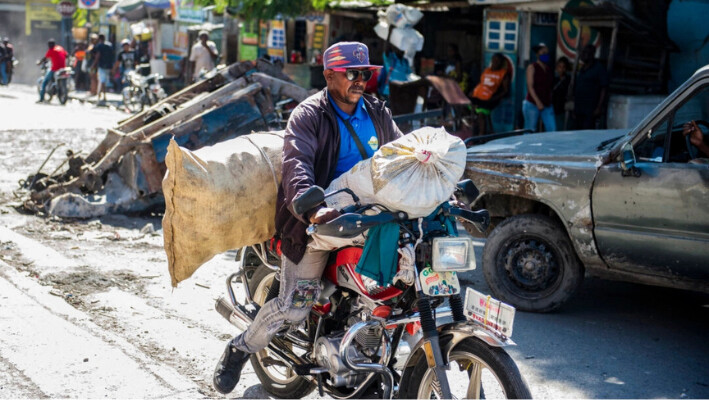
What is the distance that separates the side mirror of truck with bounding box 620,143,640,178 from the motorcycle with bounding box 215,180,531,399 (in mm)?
2004

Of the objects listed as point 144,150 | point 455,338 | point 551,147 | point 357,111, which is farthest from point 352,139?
point 144,150

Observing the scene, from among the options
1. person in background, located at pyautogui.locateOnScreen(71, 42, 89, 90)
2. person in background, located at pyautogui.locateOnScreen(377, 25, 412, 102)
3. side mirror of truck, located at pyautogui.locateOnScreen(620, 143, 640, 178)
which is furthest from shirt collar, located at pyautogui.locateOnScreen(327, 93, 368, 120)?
person in background, located at pyautogui.locateOnScreen(71, 42, 89, 90)

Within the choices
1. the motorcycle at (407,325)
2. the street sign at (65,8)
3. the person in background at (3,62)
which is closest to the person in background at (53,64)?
the street sign at (65,8)

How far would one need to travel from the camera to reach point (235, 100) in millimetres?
9836

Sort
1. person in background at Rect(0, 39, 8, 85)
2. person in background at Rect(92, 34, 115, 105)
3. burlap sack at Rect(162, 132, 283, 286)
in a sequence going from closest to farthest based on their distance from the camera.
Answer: burlap sack at Rect(162, 132, 283, 286), person in background at Rect(92, 34, 115, 105), person in background at Rect(0, 39, 8, 85)

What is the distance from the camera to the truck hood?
622cm

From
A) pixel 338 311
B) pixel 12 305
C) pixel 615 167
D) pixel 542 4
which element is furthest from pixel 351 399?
pixel 542 4

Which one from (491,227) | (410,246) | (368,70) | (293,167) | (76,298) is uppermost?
(368,70)

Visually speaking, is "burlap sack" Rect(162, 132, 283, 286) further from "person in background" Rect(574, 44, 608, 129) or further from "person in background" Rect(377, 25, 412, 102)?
"person in background" Rect(377, 25, 412, 102)

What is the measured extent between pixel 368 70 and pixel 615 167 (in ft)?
8.12

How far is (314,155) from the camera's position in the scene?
4.02 meters

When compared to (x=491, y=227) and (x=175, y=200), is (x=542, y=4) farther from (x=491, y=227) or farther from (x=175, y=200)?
(x=175, y=200)

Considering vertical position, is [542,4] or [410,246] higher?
[542,4]

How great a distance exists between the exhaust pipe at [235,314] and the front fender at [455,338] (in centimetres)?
112
